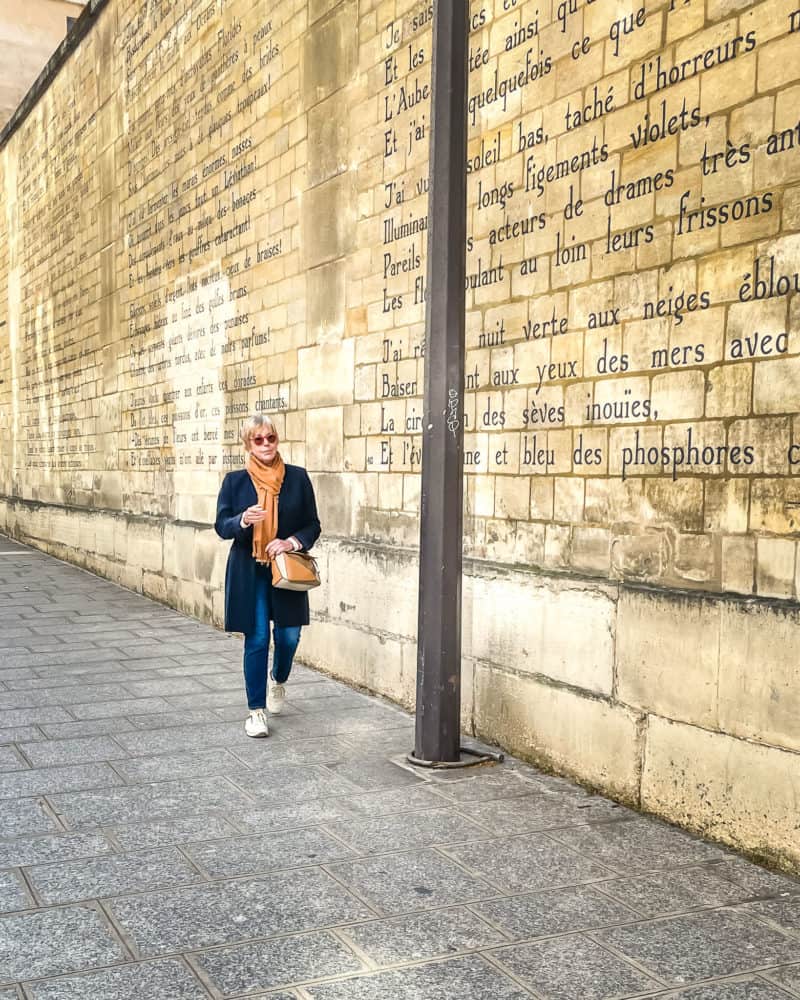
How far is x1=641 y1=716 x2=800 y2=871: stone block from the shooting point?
Answer: 3791mm

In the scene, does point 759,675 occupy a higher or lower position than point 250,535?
lower

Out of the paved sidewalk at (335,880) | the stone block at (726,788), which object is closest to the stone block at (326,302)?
the paved sidewalk at (335,880)

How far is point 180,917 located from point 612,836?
172 cm

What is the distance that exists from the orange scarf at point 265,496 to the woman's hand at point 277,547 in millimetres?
40

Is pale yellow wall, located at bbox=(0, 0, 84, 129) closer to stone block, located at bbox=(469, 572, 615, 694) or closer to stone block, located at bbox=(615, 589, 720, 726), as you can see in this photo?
stone block, located at bbox=(469, 572, 615, 694)

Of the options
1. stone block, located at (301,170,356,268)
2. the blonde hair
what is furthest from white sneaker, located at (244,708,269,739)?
stone block, located at (301,170,356,268)

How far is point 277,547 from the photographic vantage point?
215 inches

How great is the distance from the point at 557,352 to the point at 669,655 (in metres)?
1.57

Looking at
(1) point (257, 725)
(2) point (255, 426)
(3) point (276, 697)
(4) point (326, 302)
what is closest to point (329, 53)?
(4) point (326, 302)

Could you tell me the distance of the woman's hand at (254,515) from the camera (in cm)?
542

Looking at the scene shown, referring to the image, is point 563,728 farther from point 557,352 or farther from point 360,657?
point 360,657

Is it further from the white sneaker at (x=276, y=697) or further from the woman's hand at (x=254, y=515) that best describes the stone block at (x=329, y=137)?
the white sneaker at (x=276, y=697)

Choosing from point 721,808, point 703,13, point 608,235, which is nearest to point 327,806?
point 721,808

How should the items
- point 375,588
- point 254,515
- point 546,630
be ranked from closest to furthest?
point 546,630
point 254,515
point 375,588
